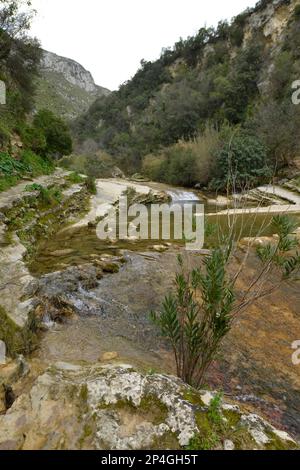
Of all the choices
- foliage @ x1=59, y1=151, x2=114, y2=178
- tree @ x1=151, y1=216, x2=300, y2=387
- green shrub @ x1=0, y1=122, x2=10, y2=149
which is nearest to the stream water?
tree @ x1=151, y1=216, x2=300, y2=387

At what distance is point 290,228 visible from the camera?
2.39m

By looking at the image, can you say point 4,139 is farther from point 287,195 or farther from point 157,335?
point 287,195

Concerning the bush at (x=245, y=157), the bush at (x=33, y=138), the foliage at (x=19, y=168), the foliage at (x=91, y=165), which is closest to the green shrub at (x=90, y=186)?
the foliage at (x=19, y=168)

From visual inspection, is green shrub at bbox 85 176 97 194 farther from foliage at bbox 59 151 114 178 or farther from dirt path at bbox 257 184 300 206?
foliage at bbox 59 151 114 178

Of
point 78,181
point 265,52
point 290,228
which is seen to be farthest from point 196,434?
point 265,52

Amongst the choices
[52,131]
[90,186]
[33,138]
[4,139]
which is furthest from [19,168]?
[52,131]

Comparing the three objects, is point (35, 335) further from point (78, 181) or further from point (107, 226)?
point (78, 181)

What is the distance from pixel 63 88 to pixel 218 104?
60.6 metres

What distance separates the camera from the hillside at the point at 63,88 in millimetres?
50472

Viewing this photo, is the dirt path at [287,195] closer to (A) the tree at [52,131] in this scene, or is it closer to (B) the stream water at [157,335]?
(B) the stream water at [157,335]

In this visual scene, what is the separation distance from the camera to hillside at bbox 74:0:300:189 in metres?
17.6

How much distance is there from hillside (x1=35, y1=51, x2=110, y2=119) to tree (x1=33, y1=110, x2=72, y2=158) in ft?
17.1

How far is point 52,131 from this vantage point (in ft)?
50.2
